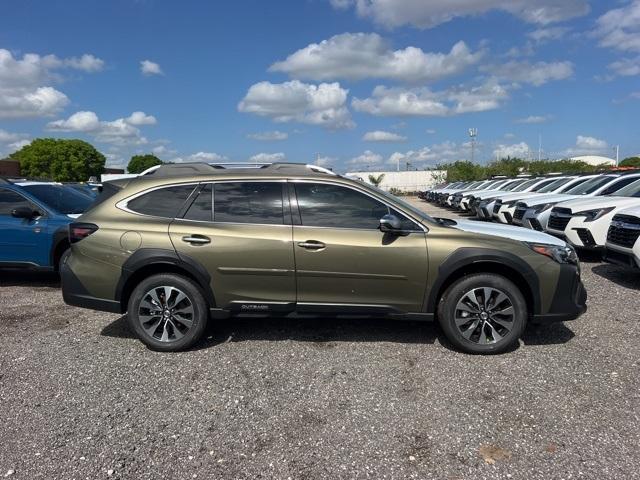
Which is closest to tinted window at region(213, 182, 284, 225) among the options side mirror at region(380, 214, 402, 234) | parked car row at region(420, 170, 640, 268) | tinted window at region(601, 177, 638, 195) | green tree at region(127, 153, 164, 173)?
side mirror at region(380, 214, 402, 234)

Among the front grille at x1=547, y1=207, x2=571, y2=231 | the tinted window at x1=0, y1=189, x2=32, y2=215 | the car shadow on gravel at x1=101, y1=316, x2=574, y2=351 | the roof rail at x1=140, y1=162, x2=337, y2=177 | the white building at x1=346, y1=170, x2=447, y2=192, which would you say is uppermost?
the white building at x1=346, y1=170, x2=447, y2=192

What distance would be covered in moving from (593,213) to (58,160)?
87.2 metres

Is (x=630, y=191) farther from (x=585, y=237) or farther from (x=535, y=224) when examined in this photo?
(x=585, y=237)

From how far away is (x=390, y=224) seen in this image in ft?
13.9

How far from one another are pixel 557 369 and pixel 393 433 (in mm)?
1799

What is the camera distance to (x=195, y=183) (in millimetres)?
4652

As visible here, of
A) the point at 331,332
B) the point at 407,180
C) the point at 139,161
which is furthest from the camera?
the point at 139,161

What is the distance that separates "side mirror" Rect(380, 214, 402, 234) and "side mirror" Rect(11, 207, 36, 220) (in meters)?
5.48

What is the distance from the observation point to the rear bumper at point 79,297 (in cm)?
453

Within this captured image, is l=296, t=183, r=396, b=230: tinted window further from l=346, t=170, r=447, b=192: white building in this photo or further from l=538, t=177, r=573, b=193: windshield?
l=346, t=170, r=447, b=192: white building

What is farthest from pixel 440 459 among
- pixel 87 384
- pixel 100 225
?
pixel 100 225

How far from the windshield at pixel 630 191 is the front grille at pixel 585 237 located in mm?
1647

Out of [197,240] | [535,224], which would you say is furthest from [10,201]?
[535,224]

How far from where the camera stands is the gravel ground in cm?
285
